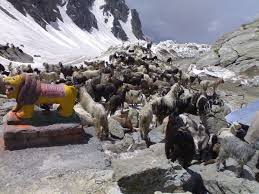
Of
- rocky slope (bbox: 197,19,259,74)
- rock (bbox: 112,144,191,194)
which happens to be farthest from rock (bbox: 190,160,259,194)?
rocky slope (bbox: 197,19,259,74)

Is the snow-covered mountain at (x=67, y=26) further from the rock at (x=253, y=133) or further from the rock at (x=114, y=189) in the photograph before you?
the rock at (x=114, y=189)

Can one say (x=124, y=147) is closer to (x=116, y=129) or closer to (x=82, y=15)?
(x=116, y=129)

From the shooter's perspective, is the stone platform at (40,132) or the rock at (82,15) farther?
the rock at (82,15)

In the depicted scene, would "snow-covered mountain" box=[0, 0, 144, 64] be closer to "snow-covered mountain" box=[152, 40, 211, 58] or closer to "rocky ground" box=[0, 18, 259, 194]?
"snow-covered mountain" box=[152, 40, 211, 58]

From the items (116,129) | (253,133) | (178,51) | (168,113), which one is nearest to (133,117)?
(168,113)

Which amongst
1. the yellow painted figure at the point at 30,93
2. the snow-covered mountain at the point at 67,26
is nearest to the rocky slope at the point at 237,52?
the snow-covered mountain at the point at 67,26

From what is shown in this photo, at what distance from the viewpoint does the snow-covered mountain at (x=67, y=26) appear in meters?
70.5

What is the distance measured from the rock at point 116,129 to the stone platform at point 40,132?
1.48m

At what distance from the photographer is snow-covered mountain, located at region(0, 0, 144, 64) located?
231 feet

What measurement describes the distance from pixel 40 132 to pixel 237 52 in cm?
3308

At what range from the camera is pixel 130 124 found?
16.3 metres

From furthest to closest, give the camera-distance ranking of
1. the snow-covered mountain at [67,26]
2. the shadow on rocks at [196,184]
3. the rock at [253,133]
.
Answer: the snow-covered mountain at [67,26] → the rock at [253,133] → the shadow on rocks at [196,184]

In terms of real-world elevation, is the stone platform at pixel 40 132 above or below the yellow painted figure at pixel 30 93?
below

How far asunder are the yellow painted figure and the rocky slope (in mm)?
26895
